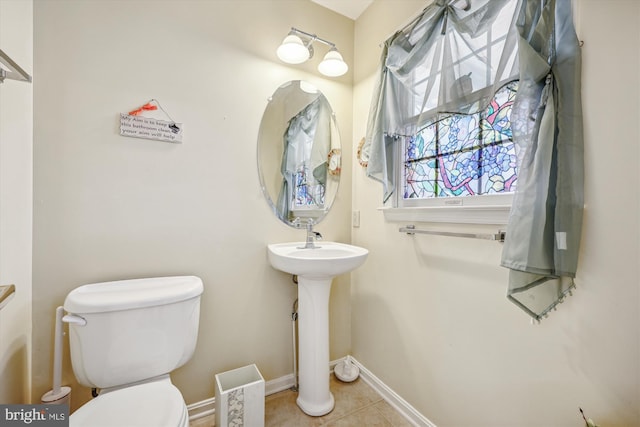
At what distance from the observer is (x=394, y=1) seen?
1594mm

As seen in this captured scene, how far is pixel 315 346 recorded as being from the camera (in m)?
1.49

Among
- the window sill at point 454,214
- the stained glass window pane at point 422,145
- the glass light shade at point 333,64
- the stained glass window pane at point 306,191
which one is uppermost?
the glass light shade at point 333,64

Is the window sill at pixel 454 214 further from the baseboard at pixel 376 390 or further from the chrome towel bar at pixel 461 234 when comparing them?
the baseboard at pixel 376 390

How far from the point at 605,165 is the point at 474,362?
2.91 ft

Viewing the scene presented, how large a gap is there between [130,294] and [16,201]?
1.73ft

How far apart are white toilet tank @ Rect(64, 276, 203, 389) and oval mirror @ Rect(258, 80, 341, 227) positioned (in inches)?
28.8

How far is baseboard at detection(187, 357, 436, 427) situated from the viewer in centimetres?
142

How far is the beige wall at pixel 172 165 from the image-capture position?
3.78ft

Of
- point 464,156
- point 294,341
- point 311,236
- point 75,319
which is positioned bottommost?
point 294,341

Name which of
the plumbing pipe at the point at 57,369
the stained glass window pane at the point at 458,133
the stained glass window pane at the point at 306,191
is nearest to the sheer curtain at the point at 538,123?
the stained glass window pane at the point at 458,133

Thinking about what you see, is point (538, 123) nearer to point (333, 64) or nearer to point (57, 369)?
point (333, 64)

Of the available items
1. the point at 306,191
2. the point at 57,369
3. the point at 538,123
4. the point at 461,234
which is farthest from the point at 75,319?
the point at 538,123

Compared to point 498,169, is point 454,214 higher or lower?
lower

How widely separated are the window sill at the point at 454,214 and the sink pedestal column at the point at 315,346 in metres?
0.54
